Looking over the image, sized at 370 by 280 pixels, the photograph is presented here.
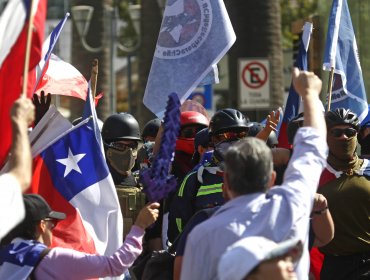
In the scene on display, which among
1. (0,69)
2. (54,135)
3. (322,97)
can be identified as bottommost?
(322,97)

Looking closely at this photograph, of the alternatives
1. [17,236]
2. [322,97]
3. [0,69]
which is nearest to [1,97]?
[0,69]

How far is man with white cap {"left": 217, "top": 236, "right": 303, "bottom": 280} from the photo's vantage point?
4.94 meters

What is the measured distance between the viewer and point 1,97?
6.67 metres

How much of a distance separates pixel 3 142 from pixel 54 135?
129cm

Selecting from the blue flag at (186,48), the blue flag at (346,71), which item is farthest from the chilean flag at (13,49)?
the blue flag at (346,71)

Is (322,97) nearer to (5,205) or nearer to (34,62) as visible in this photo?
(34,62)

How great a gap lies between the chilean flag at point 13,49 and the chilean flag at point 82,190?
44.3 inches

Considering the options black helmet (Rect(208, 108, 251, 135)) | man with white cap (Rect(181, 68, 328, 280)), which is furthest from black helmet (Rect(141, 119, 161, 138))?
man with white cap (Rect(181, 68, 328, 280))

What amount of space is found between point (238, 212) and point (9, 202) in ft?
3.13

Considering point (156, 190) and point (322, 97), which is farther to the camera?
point (322, 97)

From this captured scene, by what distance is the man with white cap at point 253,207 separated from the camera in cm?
546

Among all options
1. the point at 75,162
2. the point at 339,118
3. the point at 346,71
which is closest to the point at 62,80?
the point at 346,71

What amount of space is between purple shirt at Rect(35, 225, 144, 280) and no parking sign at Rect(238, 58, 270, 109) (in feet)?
37.3

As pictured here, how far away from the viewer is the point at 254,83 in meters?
18.4
